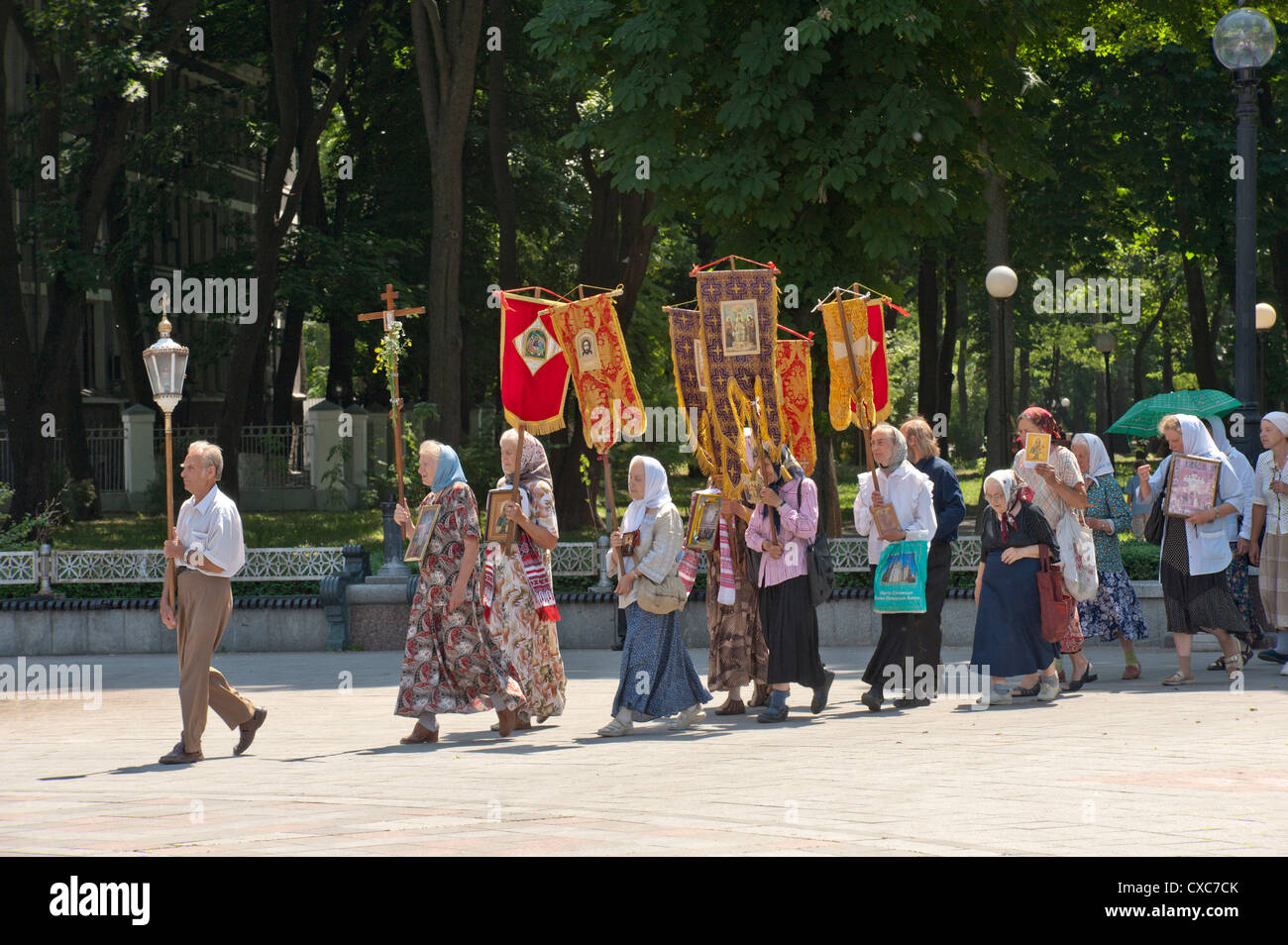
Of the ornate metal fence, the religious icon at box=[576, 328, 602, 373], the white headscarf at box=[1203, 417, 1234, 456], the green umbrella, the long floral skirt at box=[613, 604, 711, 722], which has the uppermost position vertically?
the religious icon at box=[576, 328, 602, 373]

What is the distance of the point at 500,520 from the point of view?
11.8 m

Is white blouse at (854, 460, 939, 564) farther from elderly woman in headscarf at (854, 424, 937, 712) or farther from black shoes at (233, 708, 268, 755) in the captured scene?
black shoes at (233, 708, 268, 755)

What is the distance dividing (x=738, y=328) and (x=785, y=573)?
6.11ft

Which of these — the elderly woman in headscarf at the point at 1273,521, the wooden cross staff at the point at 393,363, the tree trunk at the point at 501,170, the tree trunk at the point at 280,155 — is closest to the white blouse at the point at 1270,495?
the elderly woman in headscarf at the point at 1273,521

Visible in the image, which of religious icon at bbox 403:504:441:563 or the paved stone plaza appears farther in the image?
religious icon at bbox 403:504:441:563

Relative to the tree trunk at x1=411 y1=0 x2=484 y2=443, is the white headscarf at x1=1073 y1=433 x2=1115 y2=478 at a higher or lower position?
lower

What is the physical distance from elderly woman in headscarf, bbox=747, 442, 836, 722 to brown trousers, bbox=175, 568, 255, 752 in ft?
11.9

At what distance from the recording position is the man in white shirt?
10.6 m

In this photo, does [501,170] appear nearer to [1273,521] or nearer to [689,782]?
[1273,521]

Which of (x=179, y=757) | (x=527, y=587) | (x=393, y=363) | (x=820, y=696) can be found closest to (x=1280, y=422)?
(x=820, y=696)

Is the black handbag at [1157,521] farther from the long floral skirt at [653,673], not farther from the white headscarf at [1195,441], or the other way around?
the long floral skirt at [653,673]

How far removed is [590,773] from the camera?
9.64m

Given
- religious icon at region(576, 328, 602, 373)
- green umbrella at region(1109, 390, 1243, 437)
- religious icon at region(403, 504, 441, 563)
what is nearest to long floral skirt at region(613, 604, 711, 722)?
religious icon at region(403, 504, 441, 563)

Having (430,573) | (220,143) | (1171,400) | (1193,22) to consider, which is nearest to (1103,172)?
(1193,22)
